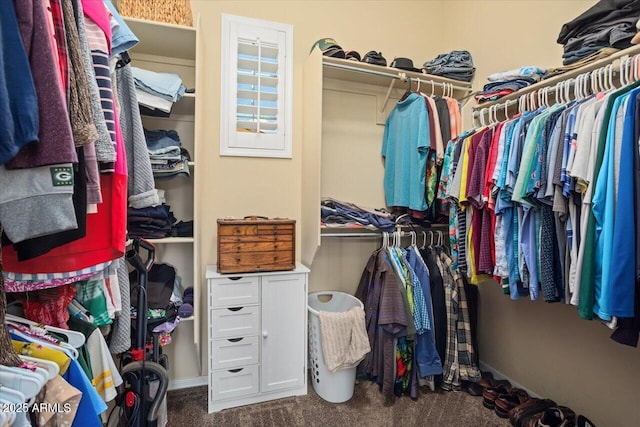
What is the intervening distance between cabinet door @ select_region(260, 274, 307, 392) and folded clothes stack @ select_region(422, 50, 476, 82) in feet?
5.90

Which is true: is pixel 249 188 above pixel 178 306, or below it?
above

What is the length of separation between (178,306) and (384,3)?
107 inches

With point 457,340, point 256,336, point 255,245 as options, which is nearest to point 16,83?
point 255,245

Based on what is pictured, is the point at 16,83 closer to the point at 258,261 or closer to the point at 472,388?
the point at 258,261

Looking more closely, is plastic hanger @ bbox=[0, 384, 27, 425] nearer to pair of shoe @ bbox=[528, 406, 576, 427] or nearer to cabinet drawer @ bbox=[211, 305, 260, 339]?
cabinet drawer @ bbox=[211, 305, 260, 339]

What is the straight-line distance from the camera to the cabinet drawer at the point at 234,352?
1844 mm

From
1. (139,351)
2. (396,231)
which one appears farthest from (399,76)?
(139,351)

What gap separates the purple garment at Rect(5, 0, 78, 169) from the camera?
615 mm

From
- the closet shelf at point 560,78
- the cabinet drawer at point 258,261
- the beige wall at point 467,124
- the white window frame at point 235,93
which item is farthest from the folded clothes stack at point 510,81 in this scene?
the cabinet drawer at point 258,261

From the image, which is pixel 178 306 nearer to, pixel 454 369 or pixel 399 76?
pixel 454 369

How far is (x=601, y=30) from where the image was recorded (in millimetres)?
1435

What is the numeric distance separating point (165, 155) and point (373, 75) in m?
1.52

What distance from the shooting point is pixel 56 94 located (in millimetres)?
632

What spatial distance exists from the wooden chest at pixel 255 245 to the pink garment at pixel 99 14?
1.11m
